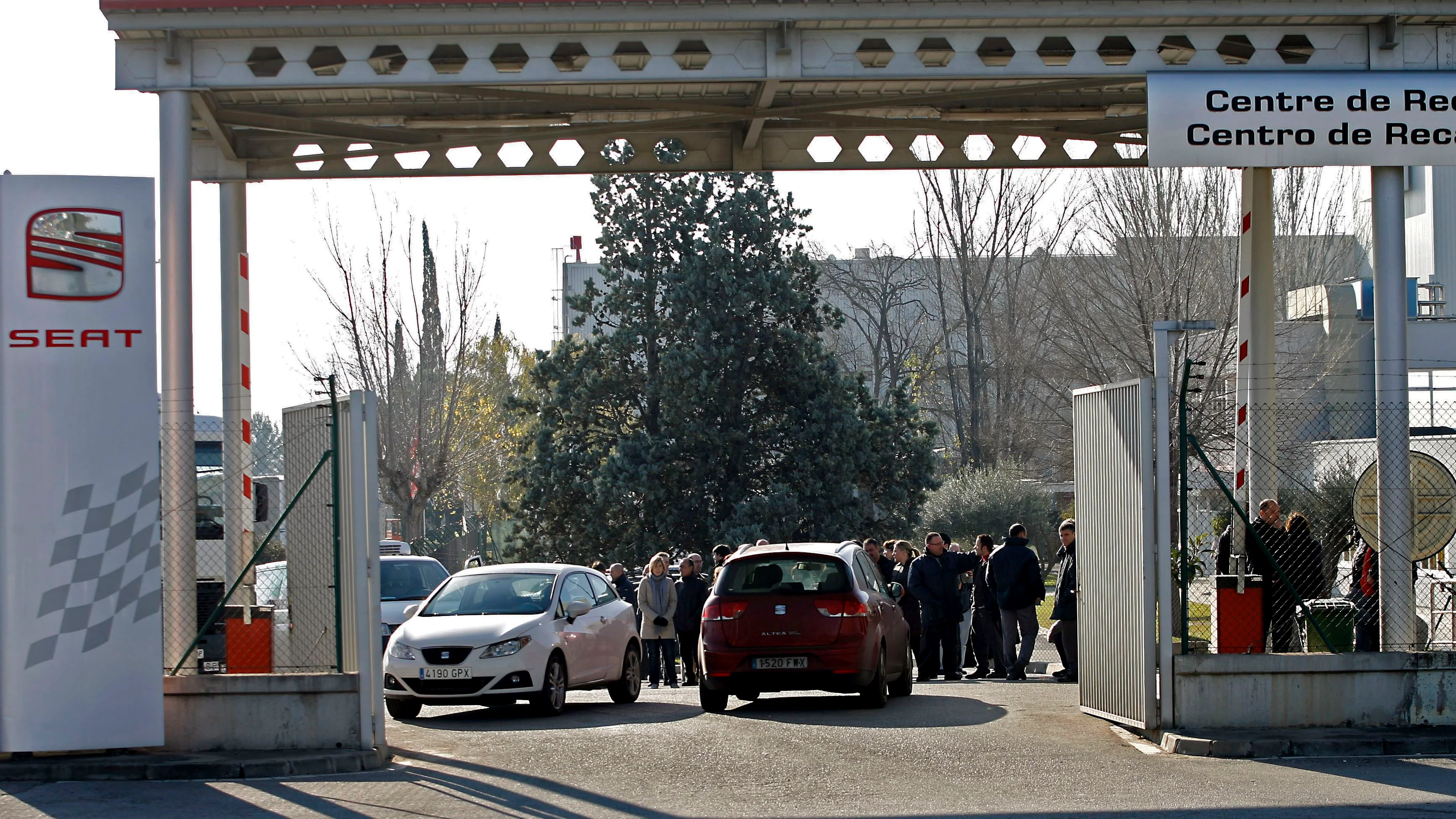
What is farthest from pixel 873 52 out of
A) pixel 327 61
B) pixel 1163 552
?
pixel 1163 552

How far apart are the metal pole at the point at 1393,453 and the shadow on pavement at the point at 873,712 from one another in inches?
134

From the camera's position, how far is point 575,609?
1598 centimetres

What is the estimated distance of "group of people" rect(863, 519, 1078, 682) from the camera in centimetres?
1828

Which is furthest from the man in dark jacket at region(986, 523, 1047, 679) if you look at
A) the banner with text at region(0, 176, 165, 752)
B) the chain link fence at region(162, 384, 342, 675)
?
the banner with text at region(0, 176, 165, 752)

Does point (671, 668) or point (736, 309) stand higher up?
point (736, 309)

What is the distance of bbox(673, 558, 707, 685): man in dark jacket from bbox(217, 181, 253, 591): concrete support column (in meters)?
6.77

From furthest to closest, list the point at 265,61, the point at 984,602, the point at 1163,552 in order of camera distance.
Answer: the point at 984,602 < the point at 265,61 < the point at 1163,552

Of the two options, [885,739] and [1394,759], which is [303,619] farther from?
[1394,759]

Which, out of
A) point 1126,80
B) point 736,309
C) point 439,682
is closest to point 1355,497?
point 1126,80

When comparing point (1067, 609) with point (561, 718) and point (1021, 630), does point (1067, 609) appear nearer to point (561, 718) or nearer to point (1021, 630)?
point (1021, 630)

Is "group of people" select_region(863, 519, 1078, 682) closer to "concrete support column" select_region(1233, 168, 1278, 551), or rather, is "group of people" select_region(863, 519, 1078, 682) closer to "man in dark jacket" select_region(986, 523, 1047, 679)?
"man in dark jacket" select_region(986, 523, 1047, 679)

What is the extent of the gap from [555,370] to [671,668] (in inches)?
677

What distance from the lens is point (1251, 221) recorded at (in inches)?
590

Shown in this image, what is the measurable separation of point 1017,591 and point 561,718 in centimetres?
573
